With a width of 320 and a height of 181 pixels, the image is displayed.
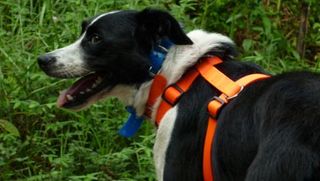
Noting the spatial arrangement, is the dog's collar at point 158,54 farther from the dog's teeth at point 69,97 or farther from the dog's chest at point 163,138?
the dog's teeth at point 69,97

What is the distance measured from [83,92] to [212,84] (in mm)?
686

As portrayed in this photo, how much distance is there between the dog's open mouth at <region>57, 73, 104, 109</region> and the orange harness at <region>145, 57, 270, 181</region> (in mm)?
263

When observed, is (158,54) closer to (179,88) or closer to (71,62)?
(179,88)

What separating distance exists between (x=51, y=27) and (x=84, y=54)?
2.52 metres

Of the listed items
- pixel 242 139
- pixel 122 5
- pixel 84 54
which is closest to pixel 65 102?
pixel 84 54

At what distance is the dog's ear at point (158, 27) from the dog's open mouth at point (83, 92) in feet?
1.02

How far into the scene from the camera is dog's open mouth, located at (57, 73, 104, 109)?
152 inches

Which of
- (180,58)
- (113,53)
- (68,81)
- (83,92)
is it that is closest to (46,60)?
(83,92)

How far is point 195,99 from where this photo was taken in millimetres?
3533

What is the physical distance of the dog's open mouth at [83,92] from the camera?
3.85 meters

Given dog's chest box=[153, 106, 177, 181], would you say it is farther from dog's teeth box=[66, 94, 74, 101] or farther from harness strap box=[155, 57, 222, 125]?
dog's teeth box=[66, 94, 74, 101]

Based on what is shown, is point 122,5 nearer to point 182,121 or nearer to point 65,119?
point 65,119

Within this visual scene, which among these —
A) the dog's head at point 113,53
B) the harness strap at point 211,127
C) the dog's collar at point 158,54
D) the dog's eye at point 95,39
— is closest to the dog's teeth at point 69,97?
the dog's head at point 113,53

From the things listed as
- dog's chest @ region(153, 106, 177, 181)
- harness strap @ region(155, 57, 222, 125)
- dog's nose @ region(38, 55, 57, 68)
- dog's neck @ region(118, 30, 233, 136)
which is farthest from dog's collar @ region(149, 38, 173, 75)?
dog's nose @ region(38, 55, 57, 68)
